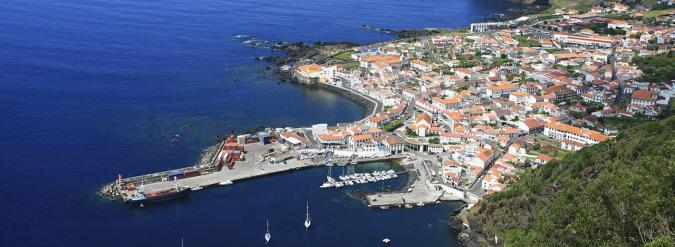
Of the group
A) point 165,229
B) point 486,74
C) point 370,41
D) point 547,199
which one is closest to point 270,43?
point 370,41

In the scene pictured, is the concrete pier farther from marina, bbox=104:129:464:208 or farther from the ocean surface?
the ocean surface

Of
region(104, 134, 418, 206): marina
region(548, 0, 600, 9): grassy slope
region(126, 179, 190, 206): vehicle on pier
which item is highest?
region(548, 0, 600, 9): grassy slope

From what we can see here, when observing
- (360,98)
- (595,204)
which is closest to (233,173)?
(360,98)

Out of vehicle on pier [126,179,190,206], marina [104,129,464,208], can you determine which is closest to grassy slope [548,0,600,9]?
marina [104,129,464,208]

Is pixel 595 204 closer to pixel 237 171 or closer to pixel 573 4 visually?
pixel 237 171

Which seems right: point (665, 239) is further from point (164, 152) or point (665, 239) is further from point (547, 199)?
point (164, 152)

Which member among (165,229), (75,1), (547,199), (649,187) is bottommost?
(165,229)

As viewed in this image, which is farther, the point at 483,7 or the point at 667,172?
the point at 483,7

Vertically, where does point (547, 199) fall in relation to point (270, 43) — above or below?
below
